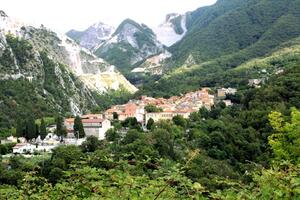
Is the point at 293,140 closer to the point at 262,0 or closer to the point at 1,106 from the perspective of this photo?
the point at 1,106

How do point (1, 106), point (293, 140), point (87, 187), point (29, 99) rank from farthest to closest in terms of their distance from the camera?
point (29, 99), point (1, 106), point (293, 140), point (87, 187)

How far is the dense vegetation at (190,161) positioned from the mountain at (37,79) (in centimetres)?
3672

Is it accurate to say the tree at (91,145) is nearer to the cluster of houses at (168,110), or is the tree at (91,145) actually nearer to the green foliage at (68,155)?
the green foliage at (68,155)

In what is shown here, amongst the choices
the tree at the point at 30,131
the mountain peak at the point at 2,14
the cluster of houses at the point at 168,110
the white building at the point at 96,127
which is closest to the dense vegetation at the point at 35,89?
the mountain peak at the point at 2,14

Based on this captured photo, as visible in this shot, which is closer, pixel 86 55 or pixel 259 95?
pixel 259 95

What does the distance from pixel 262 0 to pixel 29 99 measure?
118 meters

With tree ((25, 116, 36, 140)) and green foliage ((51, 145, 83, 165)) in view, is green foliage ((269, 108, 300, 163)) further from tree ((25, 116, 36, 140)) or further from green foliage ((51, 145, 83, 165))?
tree ((25, 116, 36, 140))

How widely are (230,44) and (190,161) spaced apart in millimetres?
163773

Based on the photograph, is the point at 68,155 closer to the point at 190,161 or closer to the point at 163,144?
the point at 163,144

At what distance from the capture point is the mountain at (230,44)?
112m

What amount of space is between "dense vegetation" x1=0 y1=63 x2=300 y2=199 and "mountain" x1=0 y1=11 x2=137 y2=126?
3672cm

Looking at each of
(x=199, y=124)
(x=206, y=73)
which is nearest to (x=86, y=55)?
(x=206, y=73)

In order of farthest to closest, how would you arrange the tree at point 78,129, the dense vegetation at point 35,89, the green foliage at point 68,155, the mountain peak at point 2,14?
the mountain peak at point 2,14 → the dense vegetation at point 35,89 → the tree at point 78,129 → the green foliage at point 68,155

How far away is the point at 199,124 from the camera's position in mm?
55406
